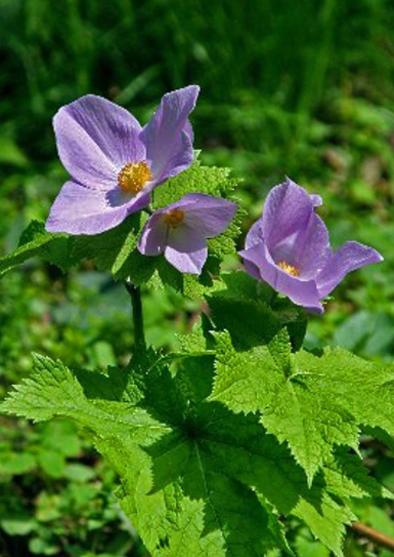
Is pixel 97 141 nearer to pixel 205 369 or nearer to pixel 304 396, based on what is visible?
pixel 205 369

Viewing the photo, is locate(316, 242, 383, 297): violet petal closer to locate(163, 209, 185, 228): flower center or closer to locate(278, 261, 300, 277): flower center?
locate(278, 261, 300, 277): flower center

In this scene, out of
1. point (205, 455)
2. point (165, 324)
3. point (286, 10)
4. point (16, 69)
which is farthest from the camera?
point (16, 69)

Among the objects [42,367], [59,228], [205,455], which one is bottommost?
[205,455]

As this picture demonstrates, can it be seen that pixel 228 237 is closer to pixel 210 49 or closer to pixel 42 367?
pixel 42 367

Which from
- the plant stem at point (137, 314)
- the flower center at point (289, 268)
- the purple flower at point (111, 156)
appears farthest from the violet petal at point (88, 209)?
the flower center at point (289, 268)

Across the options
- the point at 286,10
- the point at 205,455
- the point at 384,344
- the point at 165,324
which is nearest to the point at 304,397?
the point at 205,455

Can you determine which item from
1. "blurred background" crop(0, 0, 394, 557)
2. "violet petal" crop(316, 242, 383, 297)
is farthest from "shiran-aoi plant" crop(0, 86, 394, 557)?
"blurred background" crop(0, 0, 394, 557)
